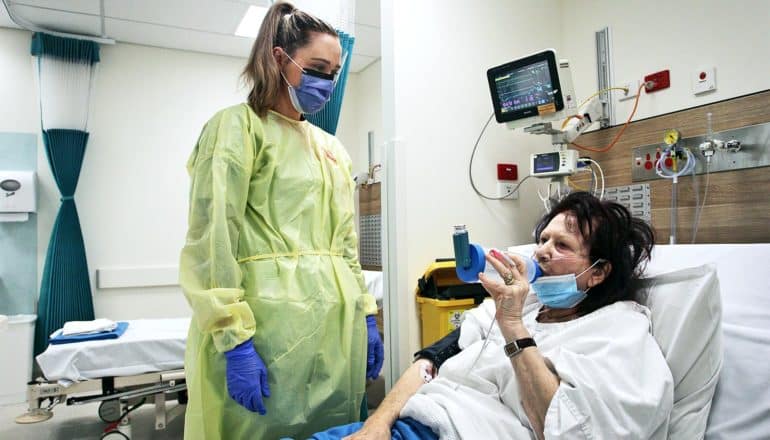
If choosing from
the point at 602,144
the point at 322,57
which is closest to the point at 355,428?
the point at 322,57

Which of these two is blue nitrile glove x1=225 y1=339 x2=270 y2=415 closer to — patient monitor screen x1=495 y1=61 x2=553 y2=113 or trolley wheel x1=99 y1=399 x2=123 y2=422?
patient monitor screen x1=495 y1=61 x2=553 y2=113

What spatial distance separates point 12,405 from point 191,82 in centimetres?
266

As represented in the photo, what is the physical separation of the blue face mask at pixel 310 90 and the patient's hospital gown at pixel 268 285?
7cm

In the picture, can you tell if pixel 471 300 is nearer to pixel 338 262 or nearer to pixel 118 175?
pixel 338 262

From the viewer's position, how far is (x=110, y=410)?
2584 millimetres

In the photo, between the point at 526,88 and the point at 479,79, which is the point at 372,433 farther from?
the point at 479,79

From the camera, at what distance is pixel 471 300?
2.16m

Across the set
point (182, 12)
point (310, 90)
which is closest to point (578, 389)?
point (310, 90)

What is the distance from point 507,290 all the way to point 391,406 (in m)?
0.44

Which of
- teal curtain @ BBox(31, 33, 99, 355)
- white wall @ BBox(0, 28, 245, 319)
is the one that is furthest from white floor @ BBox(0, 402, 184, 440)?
white wall @ BBox(0, 28, 245, 319)

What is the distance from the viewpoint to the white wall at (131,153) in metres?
3.82

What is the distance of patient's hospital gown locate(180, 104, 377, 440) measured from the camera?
120cm

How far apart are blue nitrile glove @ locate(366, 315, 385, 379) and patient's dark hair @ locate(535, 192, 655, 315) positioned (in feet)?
1.90

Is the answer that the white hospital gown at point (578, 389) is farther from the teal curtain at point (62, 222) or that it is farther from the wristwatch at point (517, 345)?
the teal curtain at point (62, 222)
